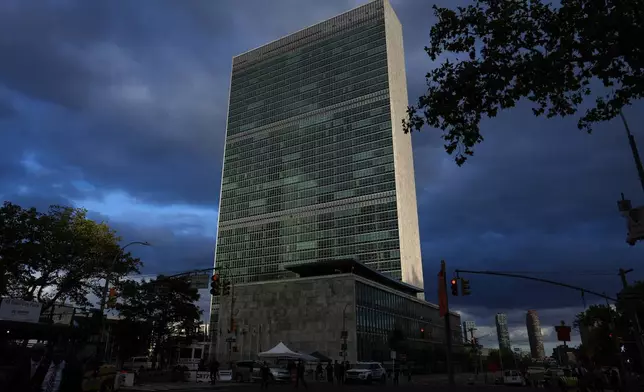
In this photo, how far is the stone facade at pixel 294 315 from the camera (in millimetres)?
68500

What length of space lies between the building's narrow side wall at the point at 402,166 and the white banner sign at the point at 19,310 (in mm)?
101790

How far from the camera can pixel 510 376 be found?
44344mm

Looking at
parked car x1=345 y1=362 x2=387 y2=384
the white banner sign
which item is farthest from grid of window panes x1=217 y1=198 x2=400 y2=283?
the white banner sign

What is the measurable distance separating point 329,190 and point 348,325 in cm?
7911

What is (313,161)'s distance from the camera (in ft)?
493

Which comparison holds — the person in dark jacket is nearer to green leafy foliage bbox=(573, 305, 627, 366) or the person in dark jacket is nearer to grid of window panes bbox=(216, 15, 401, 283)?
green leafy foliage bbox=(573, 305, 627, 366)

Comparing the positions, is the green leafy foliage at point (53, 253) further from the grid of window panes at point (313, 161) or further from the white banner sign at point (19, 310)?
the grid of window panes at point (313, 161)

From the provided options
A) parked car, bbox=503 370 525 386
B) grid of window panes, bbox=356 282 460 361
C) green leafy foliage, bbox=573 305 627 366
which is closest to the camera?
parked car, bbox=503 370 525 386

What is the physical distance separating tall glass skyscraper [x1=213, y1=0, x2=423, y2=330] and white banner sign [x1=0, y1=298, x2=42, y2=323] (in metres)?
99.9

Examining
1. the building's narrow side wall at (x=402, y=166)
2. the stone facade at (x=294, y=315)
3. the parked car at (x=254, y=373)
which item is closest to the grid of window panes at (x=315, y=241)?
the building's narrow side wall at (x=402, y=166)

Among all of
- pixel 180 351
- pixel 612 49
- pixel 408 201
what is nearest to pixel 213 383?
pixel 612 49

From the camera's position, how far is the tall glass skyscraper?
13475cm

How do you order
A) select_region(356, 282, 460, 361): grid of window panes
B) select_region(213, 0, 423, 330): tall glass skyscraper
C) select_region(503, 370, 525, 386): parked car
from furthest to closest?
select_region(213, 0, 423, 330): tall glass skyscraper → select_region(356, 282, 460, 361): grid of window panes → select_region(503, 370, 525, 386): parked car

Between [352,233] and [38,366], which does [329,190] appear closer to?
[352,233]
